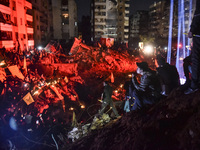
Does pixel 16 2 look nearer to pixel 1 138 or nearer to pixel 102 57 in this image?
pixel 102 57

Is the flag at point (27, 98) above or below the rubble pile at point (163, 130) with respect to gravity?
below

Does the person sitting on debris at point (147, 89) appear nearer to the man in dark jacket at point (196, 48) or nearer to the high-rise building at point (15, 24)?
the man in dark jacket at point (196, 48)

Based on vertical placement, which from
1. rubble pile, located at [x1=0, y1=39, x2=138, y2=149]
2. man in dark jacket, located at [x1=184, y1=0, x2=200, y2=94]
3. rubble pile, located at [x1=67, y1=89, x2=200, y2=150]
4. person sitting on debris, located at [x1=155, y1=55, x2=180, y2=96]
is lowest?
rubble pile, located at [x1=0, y1=39, x2=138, y2=149]

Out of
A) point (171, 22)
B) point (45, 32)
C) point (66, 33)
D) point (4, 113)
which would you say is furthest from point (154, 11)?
point (4, 113)

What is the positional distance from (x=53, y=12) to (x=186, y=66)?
54.7 metres

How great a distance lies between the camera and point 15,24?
28812 millimetres

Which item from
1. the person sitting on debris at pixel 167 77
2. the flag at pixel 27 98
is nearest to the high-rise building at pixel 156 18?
the flag at pixel 27 98

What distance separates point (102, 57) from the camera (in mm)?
21641

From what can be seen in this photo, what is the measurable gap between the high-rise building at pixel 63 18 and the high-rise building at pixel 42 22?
5.14ft

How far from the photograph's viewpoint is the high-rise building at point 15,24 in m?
23.8

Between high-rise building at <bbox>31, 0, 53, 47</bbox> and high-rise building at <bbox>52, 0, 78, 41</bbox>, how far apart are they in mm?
1565

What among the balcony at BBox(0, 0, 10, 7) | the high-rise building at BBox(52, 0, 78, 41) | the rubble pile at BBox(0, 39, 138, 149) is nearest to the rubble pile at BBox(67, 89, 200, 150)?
the rubble pile at BBox(0, 39, 138, 149)

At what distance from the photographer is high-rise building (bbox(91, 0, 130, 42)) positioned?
58.1m

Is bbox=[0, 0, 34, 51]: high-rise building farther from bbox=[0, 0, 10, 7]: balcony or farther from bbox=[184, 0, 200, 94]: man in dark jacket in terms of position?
bbox=[184, 0, 200, 94]: man in dark jacket
